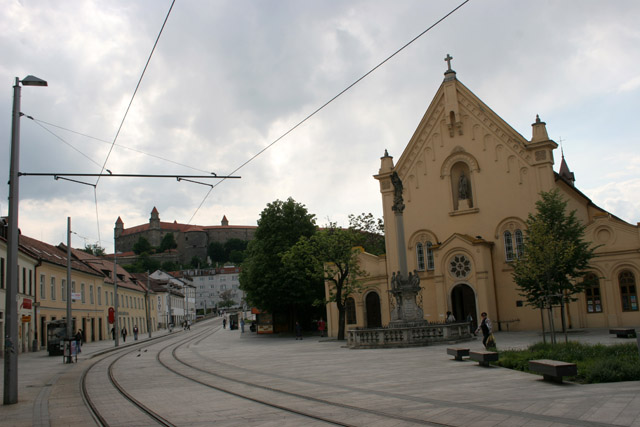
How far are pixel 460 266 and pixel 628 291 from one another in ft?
30.3

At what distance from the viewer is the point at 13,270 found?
13.7 m

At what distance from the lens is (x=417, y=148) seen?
4012cm

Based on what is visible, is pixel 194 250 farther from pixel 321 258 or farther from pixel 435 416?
pixel 435 416

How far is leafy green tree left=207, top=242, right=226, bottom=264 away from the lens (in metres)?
190

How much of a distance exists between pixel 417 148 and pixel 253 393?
29682 mm

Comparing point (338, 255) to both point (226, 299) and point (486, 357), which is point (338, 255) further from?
point (226, 299)

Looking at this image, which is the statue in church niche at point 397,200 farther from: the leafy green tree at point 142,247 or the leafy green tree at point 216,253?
the leafy green tree at point 142,247

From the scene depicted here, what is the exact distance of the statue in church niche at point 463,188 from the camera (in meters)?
38.1

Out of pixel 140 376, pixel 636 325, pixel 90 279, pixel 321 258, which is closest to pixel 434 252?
pixel 321 258

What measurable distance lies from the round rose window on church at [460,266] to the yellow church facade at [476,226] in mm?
62

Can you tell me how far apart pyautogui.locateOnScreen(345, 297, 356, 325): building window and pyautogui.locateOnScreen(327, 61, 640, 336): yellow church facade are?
0.24ft

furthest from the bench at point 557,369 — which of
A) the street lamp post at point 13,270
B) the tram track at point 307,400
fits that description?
the street lamp post at point 13,270

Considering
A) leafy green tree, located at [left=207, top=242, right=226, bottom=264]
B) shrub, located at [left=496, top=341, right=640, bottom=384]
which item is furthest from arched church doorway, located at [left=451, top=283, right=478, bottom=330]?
leafy green tree, located at [left=207, top=242, right=226, bottom=264]

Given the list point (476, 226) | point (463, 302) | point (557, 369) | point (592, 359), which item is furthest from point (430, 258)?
point (557, 369)
